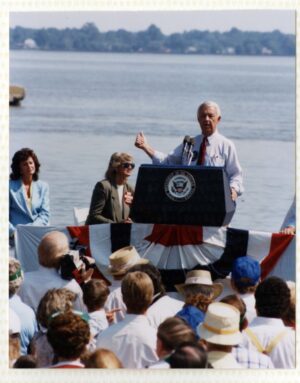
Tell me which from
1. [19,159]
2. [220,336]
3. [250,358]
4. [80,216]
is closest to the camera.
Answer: [220,336]

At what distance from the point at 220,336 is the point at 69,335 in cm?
72

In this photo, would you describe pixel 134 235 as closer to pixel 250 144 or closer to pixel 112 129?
pixel 250 144

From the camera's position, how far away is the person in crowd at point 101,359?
5.26m

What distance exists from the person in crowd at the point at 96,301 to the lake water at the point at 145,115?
8.72ft

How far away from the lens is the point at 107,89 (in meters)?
46.4

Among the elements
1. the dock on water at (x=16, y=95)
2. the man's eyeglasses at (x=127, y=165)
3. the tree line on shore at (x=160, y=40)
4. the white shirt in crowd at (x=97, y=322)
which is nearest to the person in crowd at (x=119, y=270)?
the white shirt in crowd at (x=97, y=322)

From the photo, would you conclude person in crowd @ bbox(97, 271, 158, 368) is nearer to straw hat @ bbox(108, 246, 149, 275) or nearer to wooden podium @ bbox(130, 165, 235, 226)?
straw hat @ bbox(108, 246, 149, 275)

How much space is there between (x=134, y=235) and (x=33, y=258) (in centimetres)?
69

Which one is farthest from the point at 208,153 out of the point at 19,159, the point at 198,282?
the point at 19,159

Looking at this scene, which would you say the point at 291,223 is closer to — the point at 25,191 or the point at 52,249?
the point at 52,249

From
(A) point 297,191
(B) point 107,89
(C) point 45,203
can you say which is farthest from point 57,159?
(B) point 107,89

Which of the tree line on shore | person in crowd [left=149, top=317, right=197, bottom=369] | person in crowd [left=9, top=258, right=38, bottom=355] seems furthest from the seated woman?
the tree line on shore

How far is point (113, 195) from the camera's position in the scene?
7.65 m

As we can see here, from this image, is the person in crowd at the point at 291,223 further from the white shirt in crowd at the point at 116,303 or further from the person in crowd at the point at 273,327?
the white shirt in crowd at the point at 116,303
